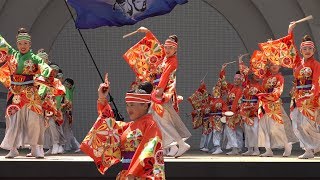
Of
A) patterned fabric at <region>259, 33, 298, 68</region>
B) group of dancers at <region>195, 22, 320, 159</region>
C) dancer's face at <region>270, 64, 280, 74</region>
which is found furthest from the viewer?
dancer's face at <region>270, 64, 280, 74</region>

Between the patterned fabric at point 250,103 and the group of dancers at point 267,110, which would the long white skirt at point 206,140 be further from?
the patterned fabric at point 250,103

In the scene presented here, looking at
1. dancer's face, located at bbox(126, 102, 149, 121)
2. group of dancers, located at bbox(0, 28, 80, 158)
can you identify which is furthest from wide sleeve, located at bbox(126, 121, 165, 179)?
group of dancers, located at bbox(0, 28, 80, 158)

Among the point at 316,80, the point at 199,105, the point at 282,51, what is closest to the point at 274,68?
the point at 282,51

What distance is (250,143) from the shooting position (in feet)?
41.0

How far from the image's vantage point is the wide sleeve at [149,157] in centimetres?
604

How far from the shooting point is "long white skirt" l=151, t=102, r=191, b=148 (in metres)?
10.3

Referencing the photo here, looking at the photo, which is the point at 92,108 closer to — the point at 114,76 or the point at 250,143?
the point at 114,76

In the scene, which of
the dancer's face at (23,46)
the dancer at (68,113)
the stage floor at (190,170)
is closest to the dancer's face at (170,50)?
the dancer's face at (23,46)

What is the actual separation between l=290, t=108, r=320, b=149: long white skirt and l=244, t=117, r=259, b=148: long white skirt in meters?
2.04

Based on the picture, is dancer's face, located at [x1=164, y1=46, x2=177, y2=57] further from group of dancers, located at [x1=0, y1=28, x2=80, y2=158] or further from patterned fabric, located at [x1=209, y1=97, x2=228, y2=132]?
patterned fabric, located at [x1=209, y1=97, x2=228, y2=132]

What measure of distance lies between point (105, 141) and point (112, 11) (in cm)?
321

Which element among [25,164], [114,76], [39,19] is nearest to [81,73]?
[114,76]

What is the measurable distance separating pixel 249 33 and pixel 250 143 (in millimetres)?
3708

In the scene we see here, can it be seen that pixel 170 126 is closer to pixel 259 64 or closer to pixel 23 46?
pixel 23 46
